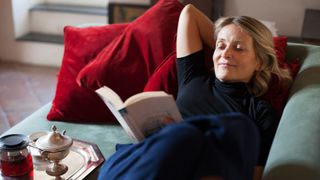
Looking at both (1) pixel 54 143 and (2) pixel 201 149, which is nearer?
(2) pixel 201 149

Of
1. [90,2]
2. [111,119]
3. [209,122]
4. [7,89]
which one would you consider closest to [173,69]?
[111,119]

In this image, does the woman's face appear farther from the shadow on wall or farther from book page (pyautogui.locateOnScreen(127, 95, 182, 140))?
book page (pyautogui.locateOnScreen(127, 95, 182, 140))

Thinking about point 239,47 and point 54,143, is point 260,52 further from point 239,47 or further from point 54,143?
point 54,143

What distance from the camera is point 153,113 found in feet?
4.34

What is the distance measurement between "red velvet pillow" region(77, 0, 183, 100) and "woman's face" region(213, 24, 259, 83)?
1.18ft

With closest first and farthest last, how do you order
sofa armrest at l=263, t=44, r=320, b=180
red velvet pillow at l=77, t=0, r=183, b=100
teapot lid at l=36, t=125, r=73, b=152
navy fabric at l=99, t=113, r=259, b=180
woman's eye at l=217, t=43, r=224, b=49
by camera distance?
navy fabric at l=99, t=113, r=259, b=180, sofa armrest at l=263, t=44, r=320, b=180, teapot lid at l=36, t=125, r=73, b=152, woman's eye at l=217, t=43, r=224, b=49, red velvet pillow at l=77, t=0, r=183, b=100

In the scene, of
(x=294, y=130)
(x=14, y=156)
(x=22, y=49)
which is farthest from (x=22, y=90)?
(x=294, y=130)

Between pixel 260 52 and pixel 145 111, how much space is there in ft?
1.82

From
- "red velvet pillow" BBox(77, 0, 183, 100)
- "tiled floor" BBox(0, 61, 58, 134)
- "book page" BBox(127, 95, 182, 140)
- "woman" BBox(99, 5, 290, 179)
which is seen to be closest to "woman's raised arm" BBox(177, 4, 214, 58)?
"woman" BBox(99, 5, 290, 179)

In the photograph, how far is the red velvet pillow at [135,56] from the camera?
1938 millimetres

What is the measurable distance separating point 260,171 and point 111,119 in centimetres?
84

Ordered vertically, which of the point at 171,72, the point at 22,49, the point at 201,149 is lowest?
the point at 22,49

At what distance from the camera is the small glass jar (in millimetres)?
1380

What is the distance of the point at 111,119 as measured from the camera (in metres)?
Result: 2.02
